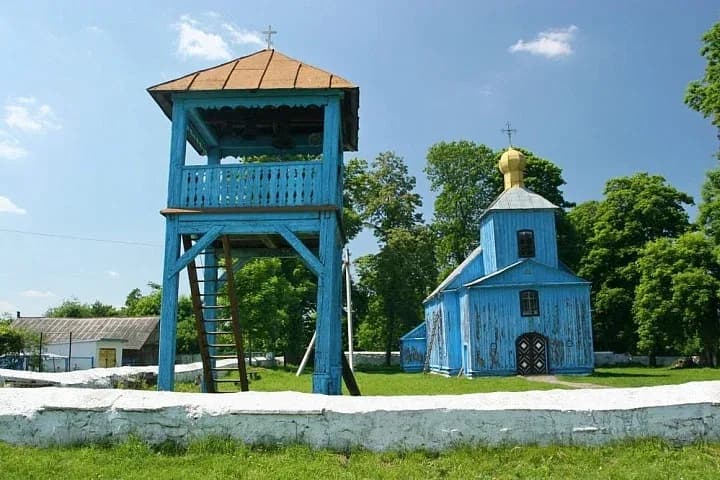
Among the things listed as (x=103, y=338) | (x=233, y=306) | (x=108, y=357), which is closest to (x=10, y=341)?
(x=108, y=357)

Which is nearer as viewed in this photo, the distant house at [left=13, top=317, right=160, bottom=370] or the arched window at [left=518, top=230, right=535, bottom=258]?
the arched window at [left=518, top=230, right=535, bottom=258]

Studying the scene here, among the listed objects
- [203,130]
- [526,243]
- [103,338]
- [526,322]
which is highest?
[526,243]

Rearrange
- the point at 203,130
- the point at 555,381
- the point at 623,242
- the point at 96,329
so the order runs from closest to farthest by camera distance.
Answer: the point at 203,130
the point at 555,381
the point at 96,329
the point at 623,242

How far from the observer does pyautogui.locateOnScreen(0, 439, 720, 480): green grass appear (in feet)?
18.9

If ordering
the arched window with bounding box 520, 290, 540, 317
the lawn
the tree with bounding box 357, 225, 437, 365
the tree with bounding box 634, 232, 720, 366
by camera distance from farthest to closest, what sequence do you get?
the tree with bounding box 357, 225, 437, 365
the tree with bounding box 634, 232, 720, 366
the arched window with bounding box 520, 290, 540, 317
the lawn

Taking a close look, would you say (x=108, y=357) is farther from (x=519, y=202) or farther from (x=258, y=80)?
(x=258, y=80)

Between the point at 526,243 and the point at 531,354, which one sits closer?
the point at 531,354

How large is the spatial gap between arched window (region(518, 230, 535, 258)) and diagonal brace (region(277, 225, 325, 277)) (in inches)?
847

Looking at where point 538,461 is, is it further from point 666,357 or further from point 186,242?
point 666,357

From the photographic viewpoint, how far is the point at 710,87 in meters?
22.0

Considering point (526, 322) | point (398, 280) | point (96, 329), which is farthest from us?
point (398, 280)

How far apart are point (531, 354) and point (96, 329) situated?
82.7ft

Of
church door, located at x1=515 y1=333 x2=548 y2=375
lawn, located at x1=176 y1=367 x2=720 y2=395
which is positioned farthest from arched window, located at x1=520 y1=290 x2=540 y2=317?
lawn, located at x1=176 y1=367 x2=720 y2=395

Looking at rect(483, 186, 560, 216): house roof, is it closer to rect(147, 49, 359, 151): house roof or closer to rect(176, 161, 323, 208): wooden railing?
rect(147, 49, 359, 151): house roof
